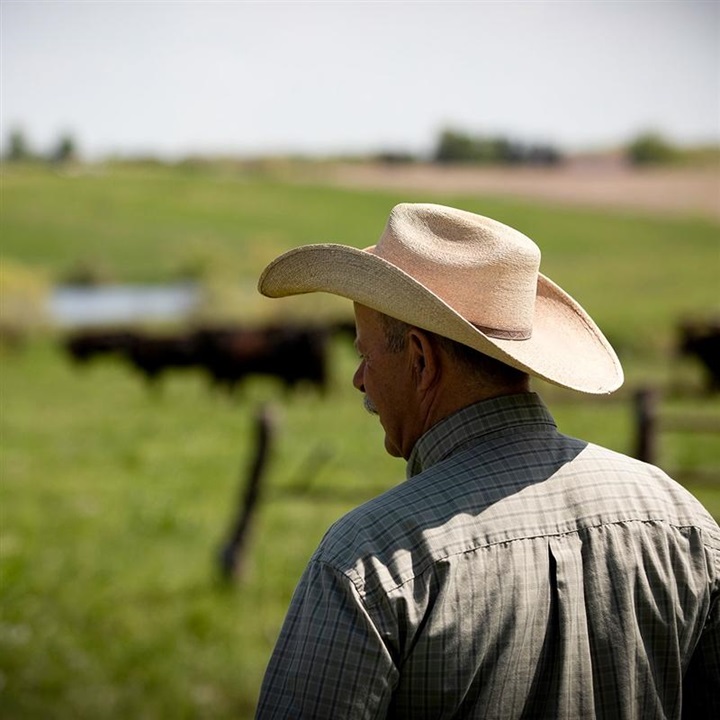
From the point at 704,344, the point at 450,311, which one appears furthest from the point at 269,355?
the point at 450,311

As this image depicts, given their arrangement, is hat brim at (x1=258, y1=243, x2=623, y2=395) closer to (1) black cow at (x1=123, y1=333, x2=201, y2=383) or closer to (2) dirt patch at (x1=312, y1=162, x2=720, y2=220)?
(1) black cow at (x1=123, y1=333, x2=201, y2=383)

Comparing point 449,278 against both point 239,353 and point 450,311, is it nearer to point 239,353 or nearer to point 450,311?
point 450,311

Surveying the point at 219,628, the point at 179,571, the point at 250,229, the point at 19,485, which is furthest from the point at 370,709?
the point at 250,229

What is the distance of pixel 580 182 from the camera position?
122 feet

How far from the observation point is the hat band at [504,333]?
193cm

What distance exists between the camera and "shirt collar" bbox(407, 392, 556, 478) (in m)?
1.86

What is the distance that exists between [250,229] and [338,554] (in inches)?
1425

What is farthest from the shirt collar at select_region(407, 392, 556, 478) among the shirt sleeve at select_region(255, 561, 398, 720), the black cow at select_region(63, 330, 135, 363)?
the black cow at select_region(63, 330, 135, 363)

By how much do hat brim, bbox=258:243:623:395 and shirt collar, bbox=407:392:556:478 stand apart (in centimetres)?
7

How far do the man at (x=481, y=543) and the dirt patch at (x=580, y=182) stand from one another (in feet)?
106

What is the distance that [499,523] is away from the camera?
1.75m

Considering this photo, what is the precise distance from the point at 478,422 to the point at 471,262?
1.07ft

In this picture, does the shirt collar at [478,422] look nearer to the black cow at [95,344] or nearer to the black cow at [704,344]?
the black cow at [704,344]

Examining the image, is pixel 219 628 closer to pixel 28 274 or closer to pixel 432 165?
pixel 28 274
